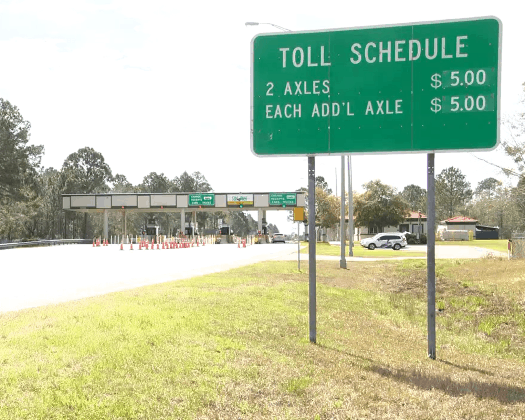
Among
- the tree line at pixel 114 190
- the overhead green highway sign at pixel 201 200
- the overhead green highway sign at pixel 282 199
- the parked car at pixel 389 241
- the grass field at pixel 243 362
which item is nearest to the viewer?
the grass field at pixel 243 362

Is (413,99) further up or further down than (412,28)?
further down

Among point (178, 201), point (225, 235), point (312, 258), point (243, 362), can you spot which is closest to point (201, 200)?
point (178, 201)

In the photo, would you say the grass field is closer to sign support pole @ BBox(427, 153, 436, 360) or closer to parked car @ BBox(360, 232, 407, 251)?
sign support pole @ BBox(427, 153, 436, 360)

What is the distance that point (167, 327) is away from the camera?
335 inches

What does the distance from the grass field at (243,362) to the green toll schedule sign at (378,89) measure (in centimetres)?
313

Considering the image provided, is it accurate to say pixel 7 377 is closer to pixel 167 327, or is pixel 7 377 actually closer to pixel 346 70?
pixel 167 327

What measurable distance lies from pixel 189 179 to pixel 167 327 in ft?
461

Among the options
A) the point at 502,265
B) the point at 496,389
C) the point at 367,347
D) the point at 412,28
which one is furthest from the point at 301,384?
the point at 502,265

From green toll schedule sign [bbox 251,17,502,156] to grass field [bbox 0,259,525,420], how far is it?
3130mm

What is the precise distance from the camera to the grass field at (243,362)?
5.48m

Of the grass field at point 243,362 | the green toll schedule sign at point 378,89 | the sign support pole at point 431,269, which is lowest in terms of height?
the grass field at point 243,362

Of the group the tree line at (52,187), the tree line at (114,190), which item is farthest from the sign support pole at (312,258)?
the tree line at (52,187)

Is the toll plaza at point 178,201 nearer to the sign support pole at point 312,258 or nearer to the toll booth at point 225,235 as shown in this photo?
the toll booth at point 225,235

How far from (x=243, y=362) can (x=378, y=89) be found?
461 centimetres
